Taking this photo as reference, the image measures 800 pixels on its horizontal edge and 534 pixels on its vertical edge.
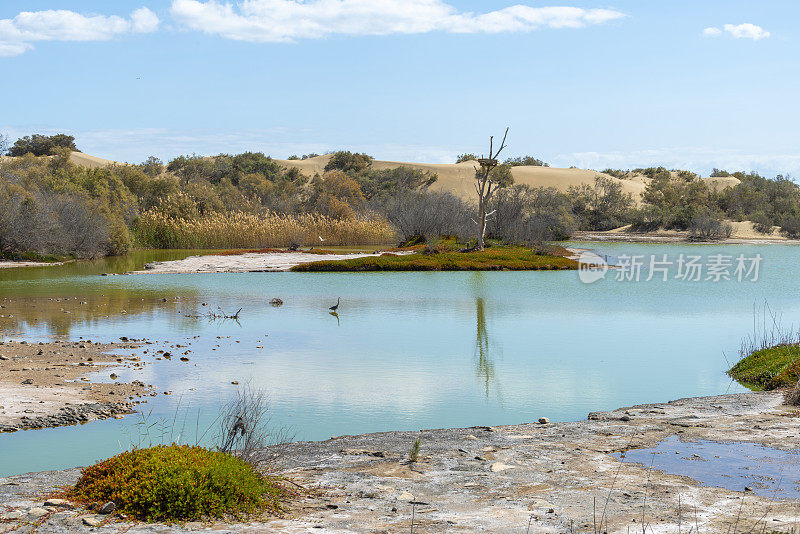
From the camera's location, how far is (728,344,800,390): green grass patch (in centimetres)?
1071

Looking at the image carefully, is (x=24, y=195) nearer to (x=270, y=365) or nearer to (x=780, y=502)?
(x=270, y=365)

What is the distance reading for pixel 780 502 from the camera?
5742 millimetres

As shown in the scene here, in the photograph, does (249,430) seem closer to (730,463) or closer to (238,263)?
(730,463)

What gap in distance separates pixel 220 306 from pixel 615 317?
9.60 metres

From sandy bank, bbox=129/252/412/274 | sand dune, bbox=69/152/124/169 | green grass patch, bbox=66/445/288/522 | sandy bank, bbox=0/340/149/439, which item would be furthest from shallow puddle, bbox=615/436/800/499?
sand dune, bbox=69/152/124/169

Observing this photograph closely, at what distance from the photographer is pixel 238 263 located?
103ft

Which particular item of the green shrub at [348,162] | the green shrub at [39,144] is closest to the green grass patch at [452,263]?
the green shrub at [348,162]

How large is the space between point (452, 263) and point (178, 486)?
25.4 meters

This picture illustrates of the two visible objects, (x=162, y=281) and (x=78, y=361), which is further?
(x=162, y=281)

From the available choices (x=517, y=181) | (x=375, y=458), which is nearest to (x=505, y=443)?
(x=375, y=458)

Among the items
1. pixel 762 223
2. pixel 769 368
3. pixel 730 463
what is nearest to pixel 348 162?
pixel 762 223

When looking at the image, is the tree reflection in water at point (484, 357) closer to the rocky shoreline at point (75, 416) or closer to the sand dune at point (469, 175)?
the rocky shoreline at point (75, 416)

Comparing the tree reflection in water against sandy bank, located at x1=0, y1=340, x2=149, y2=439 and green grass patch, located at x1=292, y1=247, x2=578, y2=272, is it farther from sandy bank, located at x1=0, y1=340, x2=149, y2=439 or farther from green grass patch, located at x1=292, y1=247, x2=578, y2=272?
green grass patch, located at x1=292, y1=247, x2=578, y2=272

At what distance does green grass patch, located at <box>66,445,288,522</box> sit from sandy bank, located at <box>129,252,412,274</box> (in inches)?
934
